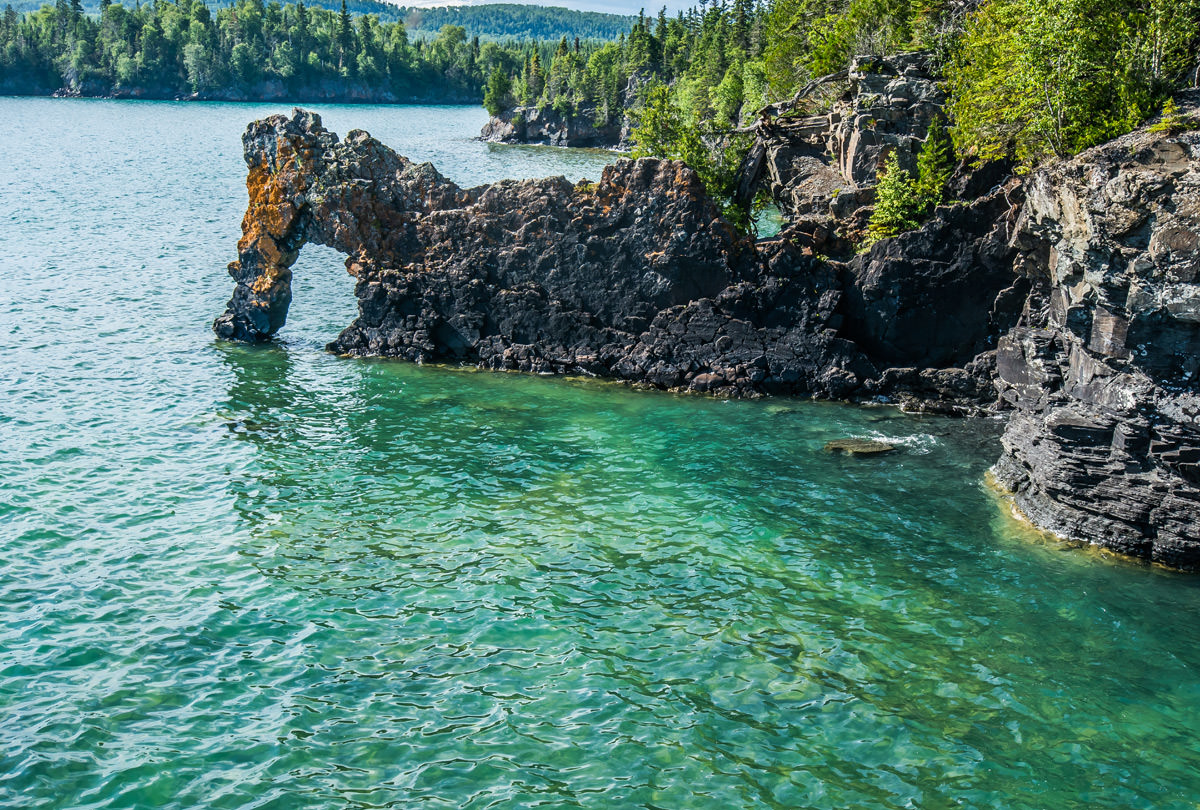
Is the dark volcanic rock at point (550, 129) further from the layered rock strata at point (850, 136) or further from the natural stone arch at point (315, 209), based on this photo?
Answer: the natural stone arch at point (315, 209)

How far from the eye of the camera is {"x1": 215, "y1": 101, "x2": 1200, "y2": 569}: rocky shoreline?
79.8ft

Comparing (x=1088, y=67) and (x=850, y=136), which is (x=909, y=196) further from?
(x=850, y=136)

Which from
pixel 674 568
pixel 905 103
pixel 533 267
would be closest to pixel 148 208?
pixel 533 267

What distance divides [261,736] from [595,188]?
28.6 meters

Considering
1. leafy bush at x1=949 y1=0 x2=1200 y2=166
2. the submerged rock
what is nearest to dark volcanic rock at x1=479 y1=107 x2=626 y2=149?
leafy bush at x1=949 y1=0 x2=1200 y2=166

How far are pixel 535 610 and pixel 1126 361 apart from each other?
1742 centimetres

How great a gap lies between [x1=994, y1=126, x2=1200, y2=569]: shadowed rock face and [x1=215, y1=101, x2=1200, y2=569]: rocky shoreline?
2.4 inches

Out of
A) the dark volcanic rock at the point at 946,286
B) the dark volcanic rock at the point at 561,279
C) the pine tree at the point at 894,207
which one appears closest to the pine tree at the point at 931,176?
the pine tree at the point at 894,207

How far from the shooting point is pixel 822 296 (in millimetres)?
37312

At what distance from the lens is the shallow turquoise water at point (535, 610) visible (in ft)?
54.3

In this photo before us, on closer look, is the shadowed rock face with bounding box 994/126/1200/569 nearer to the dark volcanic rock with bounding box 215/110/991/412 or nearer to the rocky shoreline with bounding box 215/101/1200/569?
the rocky shoreline with bounding box 215/101/1200/569

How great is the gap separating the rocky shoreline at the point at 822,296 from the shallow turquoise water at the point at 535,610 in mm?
2000

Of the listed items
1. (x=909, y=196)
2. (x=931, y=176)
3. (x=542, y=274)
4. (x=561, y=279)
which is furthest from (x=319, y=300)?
(x=931, y=176)

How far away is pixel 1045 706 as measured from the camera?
18453 mm
